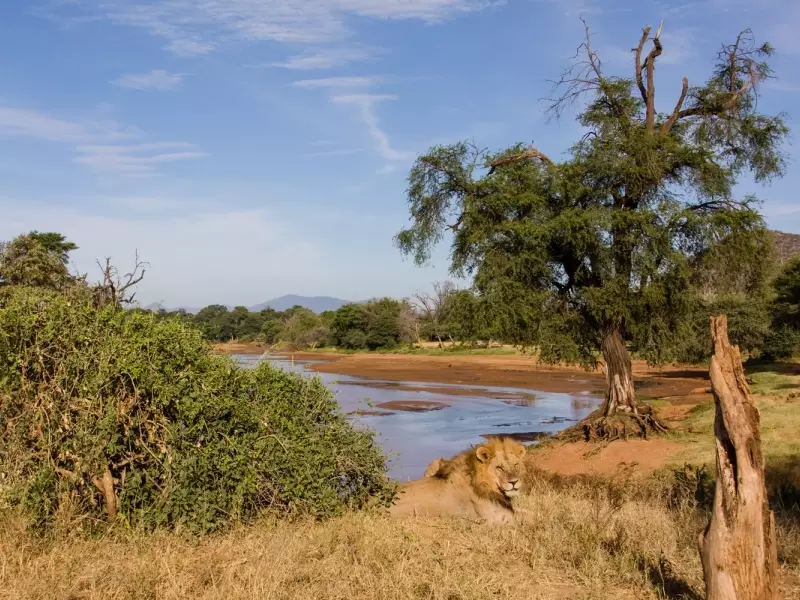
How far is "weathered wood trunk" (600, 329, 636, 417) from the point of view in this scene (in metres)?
18.2

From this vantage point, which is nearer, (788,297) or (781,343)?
(781,343)

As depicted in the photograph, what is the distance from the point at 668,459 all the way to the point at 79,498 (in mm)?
12989

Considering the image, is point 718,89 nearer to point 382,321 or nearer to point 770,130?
point 770,130

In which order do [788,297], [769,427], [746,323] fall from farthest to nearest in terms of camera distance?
[788,297], [746,323], [769,427]

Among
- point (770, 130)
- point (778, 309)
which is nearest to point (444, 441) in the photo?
point (770, 130)

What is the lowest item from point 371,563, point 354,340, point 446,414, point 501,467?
point 446,414

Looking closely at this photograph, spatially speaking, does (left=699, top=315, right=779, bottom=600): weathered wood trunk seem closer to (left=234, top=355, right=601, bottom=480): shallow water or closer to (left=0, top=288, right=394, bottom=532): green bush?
(left=0, top=288, right=394, bottom=532): green bush

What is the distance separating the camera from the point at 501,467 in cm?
794

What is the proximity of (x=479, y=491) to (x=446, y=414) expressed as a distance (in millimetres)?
20750

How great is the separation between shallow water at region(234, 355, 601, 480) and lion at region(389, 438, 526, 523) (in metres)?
6.98

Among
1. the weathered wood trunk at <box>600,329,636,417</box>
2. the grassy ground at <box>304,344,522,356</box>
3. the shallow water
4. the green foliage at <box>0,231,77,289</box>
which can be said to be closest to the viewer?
the green foliage at <box>0,231,77,289</box>

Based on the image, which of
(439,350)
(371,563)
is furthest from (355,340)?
(371,563)

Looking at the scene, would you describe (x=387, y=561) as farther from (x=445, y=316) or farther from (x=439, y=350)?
(x=439, y=350)

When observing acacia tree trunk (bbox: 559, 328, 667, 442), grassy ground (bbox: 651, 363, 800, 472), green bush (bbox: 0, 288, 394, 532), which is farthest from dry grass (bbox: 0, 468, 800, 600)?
acacia tree trunk (bbox: 559, 328, 667, 442)
